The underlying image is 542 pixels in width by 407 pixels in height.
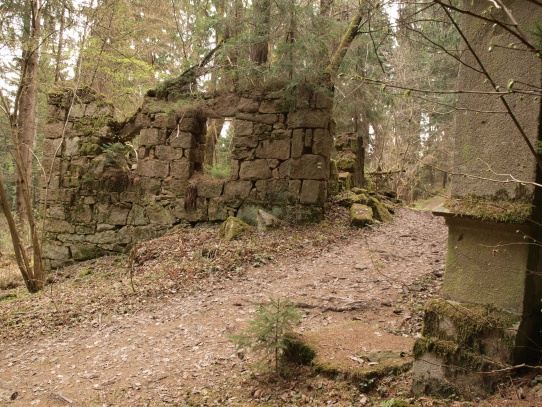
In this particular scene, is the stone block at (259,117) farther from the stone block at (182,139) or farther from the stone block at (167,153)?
the stone block at (167,153)

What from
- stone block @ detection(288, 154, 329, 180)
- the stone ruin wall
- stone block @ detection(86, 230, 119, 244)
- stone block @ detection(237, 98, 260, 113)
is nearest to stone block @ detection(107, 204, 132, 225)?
the stone ruin wall

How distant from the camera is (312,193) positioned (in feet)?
28.0

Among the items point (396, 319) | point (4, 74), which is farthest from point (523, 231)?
point (4, 74)

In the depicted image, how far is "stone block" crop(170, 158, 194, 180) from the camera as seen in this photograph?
30.6ft

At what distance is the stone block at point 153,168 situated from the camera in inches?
373

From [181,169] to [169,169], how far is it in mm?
291

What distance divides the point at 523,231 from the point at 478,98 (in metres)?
0.82

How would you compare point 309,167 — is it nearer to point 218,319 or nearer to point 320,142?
point 320,142

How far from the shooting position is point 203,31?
375 inches

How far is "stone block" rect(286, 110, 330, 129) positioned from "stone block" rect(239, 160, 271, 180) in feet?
3.14

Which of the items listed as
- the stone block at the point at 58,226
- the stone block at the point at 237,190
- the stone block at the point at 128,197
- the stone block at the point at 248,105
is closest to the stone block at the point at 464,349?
the stone block at the point at 237,190

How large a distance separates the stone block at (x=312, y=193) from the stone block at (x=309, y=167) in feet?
0.39

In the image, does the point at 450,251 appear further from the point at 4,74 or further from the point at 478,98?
the point at 4,74

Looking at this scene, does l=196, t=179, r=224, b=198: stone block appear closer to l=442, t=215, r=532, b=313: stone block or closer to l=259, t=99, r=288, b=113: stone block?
l=259, t=99, r=288, b=113: stone block
